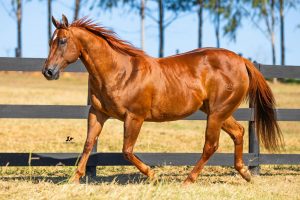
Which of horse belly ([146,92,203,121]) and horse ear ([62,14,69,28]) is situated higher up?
horse ear ([62,14,69,28])

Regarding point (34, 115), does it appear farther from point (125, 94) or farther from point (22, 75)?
point (22, 75)

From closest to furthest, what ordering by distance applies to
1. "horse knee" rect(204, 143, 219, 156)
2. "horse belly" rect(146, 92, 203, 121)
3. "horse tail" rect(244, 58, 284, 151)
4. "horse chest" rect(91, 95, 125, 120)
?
"horse chest" rect(91, 95, 125, 120), "horse belly" rect(146, 92, 203, 121), "horse knee" rect(204, 143, 219, 156), "horse tail" rect(244, 58, 284, 151)

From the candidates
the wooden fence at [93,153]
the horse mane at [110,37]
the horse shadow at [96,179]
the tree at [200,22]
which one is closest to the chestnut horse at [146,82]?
the horse mane at [110,37]

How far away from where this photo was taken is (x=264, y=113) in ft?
26.7

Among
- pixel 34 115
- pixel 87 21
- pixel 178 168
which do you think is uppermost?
pixel 87 21

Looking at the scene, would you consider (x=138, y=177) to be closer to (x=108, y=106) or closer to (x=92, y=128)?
(x=92, y=128)

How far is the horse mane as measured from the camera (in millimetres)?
7005

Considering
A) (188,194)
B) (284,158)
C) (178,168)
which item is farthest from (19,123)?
(188,194)

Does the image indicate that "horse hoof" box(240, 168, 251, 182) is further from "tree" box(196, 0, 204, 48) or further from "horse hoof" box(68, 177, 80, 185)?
"tree" box(196, 0, 204, 48)

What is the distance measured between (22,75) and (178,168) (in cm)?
2433

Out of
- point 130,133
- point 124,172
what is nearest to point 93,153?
point 124,172

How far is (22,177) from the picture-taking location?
768 cm

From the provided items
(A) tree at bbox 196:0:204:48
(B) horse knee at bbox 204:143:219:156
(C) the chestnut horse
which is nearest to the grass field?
(B) horse knee at bbox 204:143:219:156

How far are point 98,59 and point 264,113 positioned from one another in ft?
8.34
